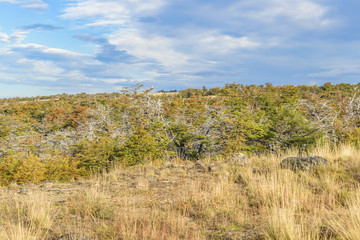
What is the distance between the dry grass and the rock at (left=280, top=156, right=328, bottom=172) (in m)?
0.36

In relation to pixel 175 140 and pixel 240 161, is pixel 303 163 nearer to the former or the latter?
pixel 240 161

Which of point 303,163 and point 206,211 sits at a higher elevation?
point 303,163

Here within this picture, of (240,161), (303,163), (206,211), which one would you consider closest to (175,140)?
(240,161)

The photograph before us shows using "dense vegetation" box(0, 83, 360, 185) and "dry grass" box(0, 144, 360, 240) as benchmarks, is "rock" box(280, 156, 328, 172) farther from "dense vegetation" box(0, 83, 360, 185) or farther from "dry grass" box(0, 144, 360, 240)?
"dense vegetation" box(0, 83, 360, 185)

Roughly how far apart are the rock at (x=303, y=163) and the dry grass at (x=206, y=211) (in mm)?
364

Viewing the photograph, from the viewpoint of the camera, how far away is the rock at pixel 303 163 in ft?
23.5

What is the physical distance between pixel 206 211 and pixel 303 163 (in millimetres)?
4189

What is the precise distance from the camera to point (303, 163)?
24.2 feet

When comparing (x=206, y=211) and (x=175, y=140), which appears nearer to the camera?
(x=206, y=211)

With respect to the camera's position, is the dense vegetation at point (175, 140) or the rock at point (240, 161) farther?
the dense vegetation at point (175, 140)

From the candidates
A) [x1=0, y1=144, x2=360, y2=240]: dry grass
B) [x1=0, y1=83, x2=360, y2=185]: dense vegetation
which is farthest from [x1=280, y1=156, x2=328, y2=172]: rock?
[x1=0, y1=83, x2=360, y2=185]: dense vegetation

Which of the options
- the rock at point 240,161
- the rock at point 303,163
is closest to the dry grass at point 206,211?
the rock at point 303,163

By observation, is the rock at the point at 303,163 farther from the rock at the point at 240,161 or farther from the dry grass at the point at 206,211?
the rock at the point at 240,161

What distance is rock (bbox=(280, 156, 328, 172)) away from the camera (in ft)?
23.5
